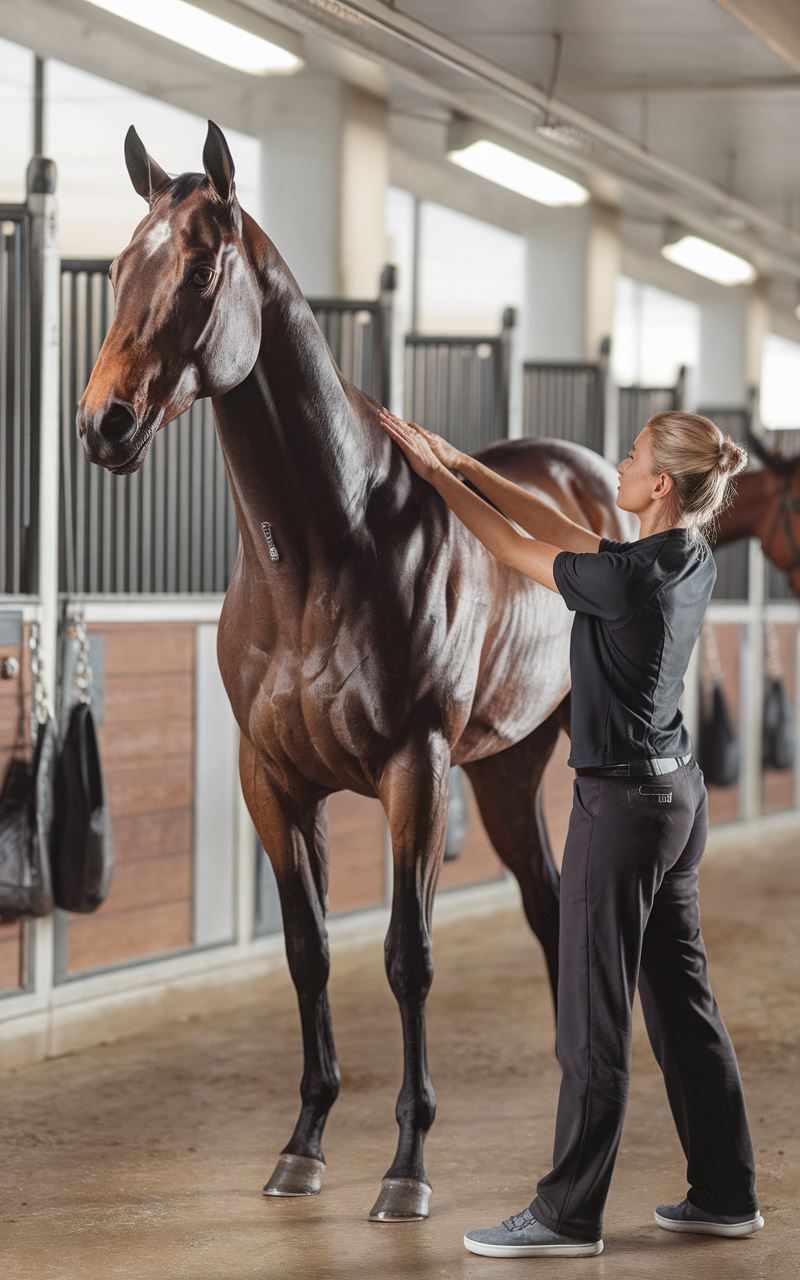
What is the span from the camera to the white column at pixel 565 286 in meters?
7.41

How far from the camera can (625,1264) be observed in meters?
2.29

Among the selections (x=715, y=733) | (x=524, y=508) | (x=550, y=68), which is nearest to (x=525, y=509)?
(x=524, y=508)

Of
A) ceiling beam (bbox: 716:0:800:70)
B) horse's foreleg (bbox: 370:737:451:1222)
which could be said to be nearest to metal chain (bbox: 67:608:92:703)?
horse's foreleg (bbox: 370:737:451:1222)

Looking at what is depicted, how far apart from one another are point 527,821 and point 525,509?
953 mm

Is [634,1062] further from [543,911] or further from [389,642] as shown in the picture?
[389,642]

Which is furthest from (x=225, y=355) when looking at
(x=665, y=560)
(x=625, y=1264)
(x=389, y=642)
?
(x=625, y=1264)

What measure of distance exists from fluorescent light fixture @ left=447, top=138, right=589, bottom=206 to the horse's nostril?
3.93m

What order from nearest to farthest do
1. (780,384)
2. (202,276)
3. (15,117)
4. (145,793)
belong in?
1. (202,276)
2. (145,793)
3. (15,117)
4. (780,384)

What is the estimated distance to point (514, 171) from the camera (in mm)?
5996

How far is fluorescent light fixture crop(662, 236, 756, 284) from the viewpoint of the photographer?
7.11 meters

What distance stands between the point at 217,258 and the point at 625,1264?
154 centimetres

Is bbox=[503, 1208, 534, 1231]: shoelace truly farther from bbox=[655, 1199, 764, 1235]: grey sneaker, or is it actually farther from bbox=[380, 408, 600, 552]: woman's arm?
bbox=[380, 408, 600, 552]: woman's arm

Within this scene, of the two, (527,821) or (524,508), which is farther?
(527,821)

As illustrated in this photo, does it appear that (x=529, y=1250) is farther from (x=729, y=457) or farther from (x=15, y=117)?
(x=15, y=117)
